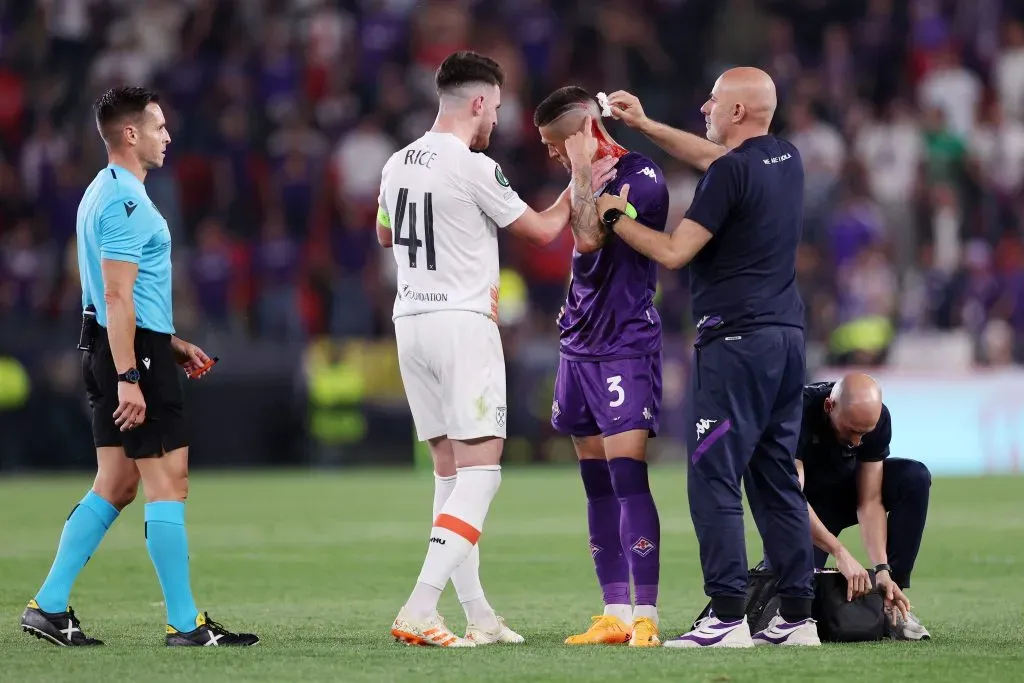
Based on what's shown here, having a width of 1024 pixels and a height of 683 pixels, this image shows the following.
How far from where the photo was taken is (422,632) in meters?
6.51

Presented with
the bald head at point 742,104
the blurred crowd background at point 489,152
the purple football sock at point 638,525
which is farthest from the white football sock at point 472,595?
the blurred crowd background at point 489,152

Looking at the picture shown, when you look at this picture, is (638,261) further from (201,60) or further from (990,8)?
(990,8)

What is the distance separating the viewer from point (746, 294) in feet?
21.4

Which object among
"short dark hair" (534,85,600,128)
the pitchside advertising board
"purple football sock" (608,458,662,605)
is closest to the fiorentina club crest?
"purple football sock" (608,458,662,605)

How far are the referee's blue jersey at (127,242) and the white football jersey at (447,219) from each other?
100cm

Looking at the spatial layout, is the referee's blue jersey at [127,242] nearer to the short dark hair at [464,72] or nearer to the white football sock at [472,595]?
the short dark hair at [464,72]

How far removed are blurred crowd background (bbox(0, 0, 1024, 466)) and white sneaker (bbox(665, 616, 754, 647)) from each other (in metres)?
11.8

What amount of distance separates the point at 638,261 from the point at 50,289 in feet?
43.9

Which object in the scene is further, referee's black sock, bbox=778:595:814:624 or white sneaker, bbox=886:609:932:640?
white sneaker, bbox=886:609:932:640

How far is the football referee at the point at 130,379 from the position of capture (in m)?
6.59

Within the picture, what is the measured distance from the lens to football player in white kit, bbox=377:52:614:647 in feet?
21.8

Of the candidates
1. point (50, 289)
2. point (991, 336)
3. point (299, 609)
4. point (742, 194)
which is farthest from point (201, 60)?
point (742, 194)

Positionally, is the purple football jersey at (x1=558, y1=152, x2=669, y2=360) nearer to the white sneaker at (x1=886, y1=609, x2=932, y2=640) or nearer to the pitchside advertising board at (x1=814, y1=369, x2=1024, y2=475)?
the white sneaker at (x1=886, y1=609, x2=932, y2=640)

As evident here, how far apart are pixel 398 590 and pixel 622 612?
6.88 ft
